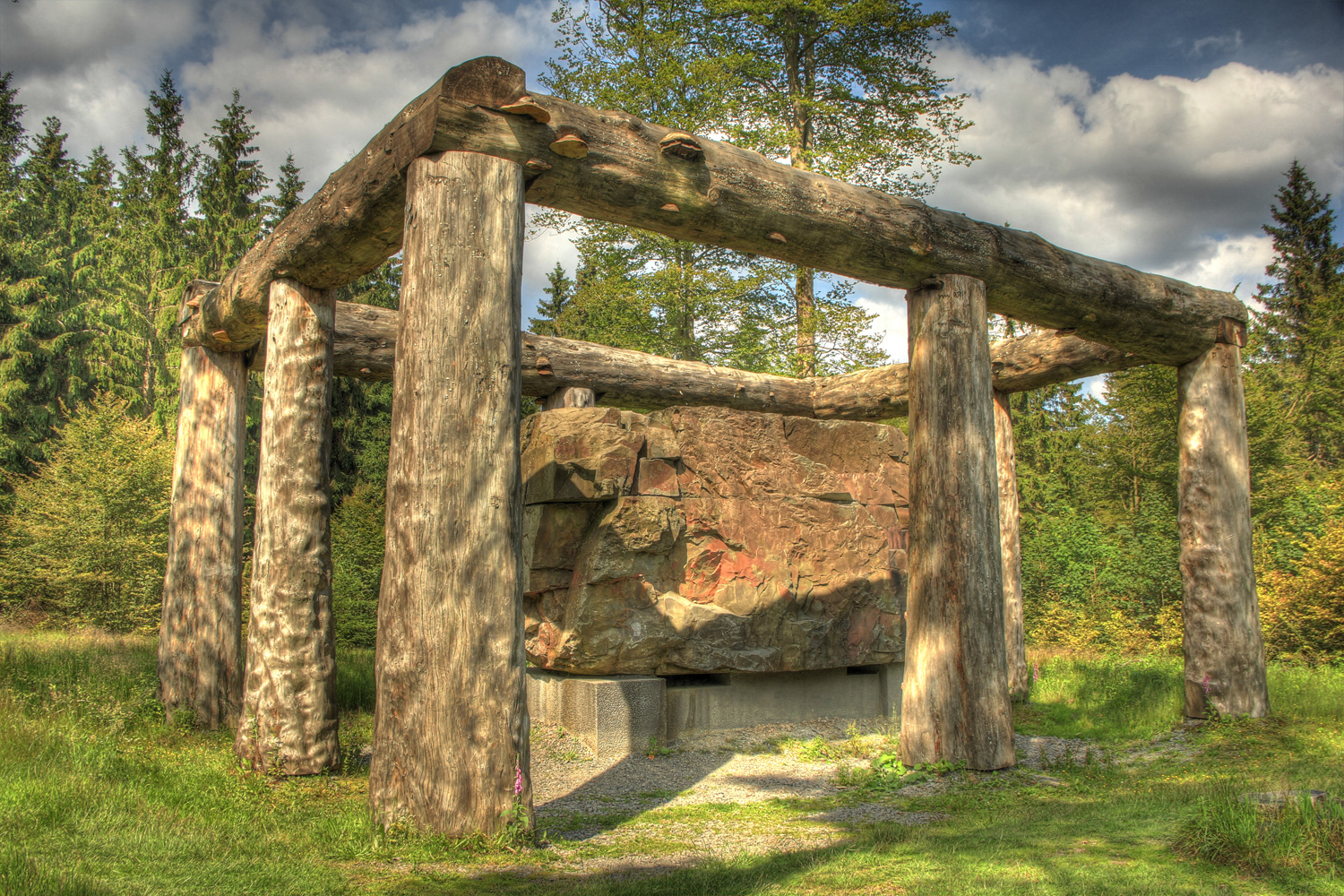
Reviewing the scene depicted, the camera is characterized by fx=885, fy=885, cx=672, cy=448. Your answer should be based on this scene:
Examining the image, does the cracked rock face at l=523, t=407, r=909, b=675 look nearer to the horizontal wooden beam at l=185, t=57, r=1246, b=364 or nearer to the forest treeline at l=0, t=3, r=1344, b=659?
the horizontal wooden beam at l=185, t=57, r=1246, b=364

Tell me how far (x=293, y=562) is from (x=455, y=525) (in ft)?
8.17

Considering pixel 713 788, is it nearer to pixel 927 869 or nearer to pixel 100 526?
pixel 927 869

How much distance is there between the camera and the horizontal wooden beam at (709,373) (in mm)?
8180

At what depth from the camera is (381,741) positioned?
13.1 feet

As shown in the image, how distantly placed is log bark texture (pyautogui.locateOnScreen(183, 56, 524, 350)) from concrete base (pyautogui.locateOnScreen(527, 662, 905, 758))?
364cm

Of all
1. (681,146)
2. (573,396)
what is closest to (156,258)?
(573,396)

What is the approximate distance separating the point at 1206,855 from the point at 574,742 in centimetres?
499

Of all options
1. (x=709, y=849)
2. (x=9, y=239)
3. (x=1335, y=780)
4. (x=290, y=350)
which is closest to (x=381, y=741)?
(x=709, y=849)

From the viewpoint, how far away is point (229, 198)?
977 inches

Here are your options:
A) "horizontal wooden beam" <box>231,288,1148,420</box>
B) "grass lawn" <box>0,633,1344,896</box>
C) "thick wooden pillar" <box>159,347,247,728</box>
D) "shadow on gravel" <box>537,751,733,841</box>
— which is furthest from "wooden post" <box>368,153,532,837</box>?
"horizontal wooden beam" <box>231,288,1148,420</box>

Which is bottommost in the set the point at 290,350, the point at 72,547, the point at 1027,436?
the point at 72,547

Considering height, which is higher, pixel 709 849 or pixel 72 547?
pixel 72 547

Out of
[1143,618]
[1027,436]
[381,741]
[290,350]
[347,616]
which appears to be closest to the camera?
[381,741]

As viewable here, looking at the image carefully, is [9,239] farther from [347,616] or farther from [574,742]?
[574,742]
